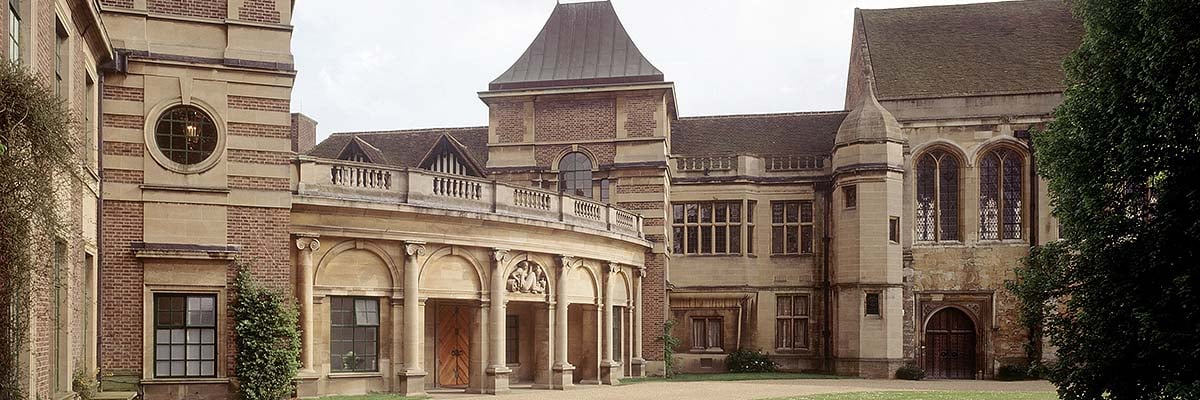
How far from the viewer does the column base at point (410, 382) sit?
24.8 m

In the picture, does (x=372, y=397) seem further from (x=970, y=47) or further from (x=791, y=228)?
(x=970, y=47)

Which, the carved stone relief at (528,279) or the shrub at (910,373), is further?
the shrub at (910,373)

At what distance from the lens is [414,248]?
2489 cm

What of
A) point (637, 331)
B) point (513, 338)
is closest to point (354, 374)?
point (513, 338)

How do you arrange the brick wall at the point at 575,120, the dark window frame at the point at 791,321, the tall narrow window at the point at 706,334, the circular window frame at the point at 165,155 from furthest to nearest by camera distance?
the tall narrow window at the point at 706,334
the dark window frame at the point at 791,321
the brick wall at the point at 575,120
the circular window frame at the point at 165,155

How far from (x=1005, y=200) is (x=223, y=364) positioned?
87.2 feet

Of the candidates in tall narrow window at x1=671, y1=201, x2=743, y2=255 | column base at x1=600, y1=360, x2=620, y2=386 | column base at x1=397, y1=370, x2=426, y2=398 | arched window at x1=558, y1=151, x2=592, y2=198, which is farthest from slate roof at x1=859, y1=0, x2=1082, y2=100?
column base at x1=397, y1=370, x2=426, y2=398

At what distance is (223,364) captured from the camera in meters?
21.3

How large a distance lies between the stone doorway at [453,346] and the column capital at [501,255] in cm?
180

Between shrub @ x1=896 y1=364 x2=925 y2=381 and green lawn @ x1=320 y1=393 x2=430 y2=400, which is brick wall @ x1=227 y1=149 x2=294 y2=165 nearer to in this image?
green lawn @ x1=320 y1=393 x2=430 y2=400

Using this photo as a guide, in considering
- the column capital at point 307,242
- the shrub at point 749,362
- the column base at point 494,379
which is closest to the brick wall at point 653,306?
the shrub at point 749,362

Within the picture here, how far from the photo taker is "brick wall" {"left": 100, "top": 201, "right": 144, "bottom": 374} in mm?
20500

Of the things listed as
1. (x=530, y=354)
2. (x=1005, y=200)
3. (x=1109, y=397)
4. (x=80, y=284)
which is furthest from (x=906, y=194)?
(x=80, y=284)

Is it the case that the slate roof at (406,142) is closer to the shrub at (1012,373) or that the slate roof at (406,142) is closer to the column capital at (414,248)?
the column capital at (414,248)
